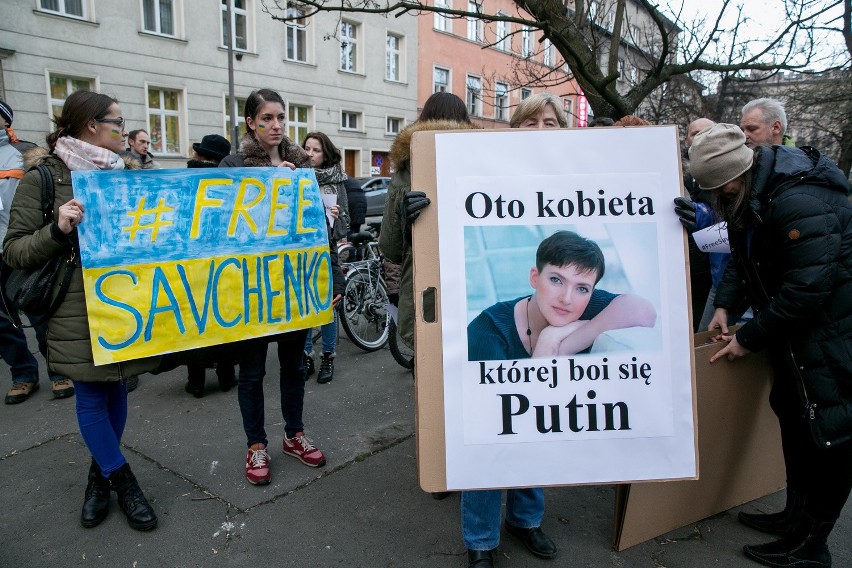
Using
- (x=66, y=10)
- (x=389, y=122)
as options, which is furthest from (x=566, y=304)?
(x=389, y=122)

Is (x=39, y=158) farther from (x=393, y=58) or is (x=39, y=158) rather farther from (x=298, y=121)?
(x=393, y=58)

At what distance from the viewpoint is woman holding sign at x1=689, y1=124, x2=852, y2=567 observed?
2.14 m

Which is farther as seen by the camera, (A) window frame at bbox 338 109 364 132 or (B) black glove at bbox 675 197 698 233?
(A) window frame at bbox 338 109 364 132

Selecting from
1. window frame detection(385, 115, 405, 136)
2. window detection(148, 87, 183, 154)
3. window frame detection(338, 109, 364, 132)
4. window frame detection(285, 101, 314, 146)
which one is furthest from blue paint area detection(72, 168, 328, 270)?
window frame detection(385, 115, 405, 136)

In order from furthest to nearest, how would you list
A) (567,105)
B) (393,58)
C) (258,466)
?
(393,58)
(567,105)
(258,466)

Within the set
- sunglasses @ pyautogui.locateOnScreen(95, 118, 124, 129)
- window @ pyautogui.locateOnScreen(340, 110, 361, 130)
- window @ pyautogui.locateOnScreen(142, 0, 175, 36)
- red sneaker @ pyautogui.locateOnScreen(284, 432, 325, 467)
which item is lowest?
red sneaker @ pyautogui.locateOnScreen(284, 432, 325, 467)

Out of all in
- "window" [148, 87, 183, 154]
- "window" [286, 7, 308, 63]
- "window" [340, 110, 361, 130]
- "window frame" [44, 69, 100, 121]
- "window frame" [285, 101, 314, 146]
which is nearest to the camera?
"window frame" [44, 69, 100, 121]

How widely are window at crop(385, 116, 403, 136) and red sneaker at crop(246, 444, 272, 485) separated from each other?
2372 cm

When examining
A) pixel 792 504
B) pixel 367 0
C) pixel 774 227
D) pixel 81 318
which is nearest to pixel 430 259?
pixel 774 227

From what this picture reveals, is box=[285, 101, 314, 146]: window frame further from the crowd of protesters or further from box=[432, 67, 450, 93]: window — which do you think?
the crowd of protesters

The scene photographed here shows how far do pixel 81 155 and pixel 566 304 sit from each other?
2.05m

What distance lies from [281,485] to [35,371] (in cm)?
238

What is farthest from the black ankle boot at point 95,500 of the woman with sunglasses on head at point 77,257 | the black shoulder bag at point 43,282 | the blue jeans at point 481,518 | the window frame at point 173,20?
the window frame at point 173,20

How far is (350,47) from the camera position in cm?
2389
